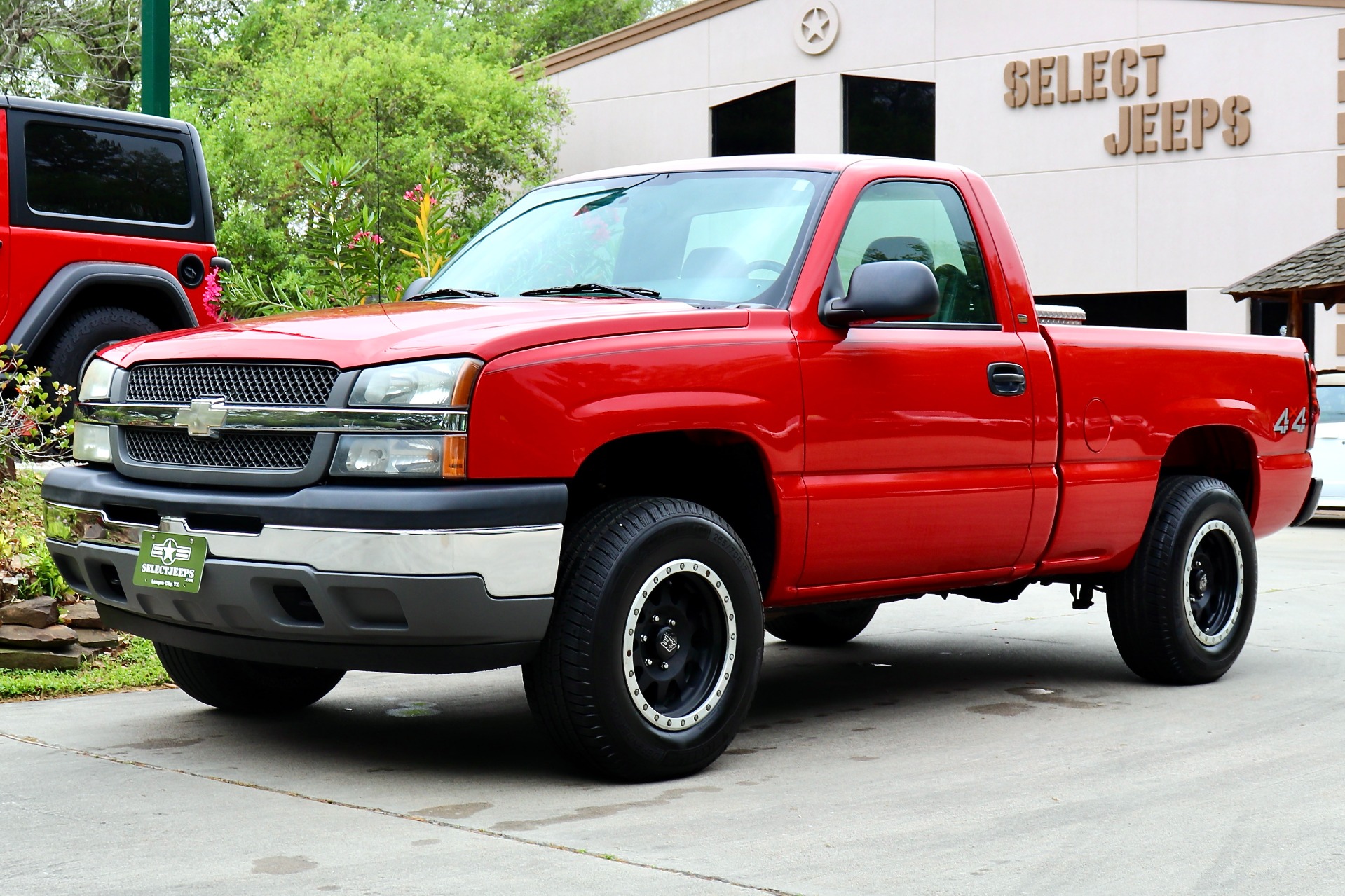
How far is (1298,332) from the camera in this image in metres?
21.7

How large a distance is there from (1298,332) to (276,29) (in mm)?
22350

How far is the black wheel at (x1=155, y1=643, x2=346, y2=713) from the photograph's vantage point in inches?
228

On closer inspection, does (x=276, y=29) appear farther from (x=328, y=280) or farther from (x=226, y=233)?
(x=328, y=280)

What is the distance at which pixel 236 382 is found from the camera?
483cm

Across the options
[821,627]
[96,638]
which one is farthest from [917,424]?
[96,638]

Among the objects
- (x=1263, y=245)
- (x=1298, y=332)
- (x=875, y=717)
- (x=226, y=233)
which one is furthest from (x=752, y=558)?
(x=226, y=233)

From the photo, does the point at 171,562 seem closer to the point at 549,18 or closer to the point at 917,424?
the point at 917,424

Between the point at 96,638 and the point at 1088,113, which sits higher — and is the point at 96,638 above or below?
below

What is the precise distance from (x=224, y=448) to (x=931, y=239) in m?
2.71

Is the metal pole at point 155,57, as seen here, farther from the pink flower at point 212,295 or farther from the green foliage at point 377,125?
the green foliage at point 377,125

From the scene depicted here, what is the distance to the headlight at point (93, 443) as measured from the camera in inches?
207

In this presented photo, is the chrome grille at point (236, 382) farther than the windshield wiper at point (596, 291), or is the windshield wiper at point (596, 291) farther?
the windshield wiper at point (596, 291)

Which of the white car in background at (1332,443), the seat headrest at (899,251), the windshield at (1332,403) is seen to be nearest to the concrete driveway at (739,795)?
the seat headrest at (899,251)

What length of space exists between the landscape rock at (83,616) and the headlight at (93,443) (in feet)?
5.23
